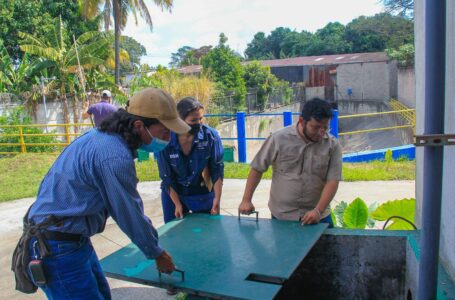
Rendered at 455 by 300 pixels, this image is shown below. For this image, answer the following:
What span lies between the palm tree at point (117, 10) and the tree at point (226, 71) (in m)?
5.08

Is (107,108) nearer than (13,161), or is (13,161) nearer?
(107,108)

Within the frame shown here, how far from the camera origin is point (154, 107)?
2.08m

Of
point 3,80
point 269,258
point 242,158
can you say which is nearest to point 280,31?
point 3,80

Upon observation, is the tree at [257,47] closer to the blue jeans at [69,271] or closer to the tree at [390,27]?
the tree at [390,27]

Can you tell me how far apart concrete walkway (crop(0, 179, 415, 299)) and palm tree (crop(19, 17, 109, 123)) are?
9.97 metres

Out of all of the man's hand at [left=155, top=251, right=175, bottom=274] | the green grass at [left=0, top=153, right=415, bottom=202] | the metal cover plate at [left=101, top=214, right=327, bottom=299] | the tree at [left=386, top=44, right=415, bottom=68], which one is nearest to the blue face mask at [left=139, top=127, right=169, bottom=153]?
the man's hand at [left=155, top=251, right=175, bottom=274]

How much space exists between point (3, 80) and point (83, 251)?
642 inches

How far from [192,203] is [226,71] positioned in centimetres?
2116

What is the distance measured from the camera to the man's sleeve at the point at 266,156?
316 cm

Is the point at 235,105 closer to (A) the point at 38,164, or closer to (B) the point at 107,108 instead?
(A) the point at 38,164

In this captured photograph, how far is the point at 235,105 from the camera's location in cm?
2291

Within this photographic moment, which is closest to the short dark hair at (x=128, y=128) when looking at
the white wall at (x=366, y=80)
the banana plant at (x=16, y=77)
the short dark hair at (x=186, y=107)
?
the short dark hair at (x=186, y=107)

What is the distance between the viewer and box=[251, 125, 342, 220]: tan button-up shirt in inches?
121

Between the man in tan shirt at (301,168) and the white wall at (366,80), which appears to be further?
the white wall at (366,80)
